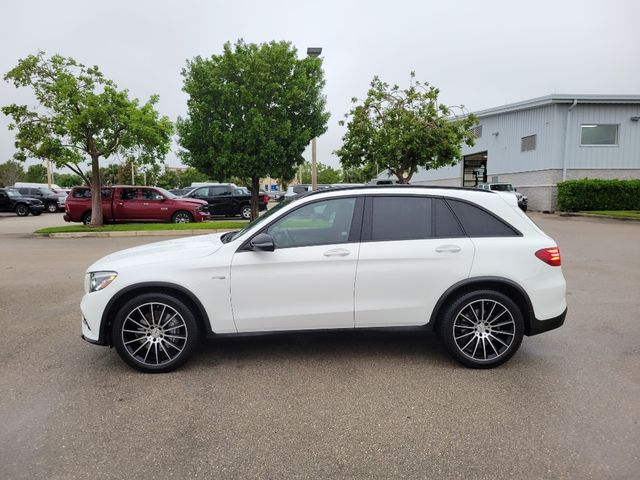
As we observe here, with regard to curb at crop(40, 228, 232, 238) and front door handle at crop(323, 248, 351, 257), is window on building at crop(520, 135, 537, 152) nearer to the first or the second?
curb at crop(40, 228, 232, 238)

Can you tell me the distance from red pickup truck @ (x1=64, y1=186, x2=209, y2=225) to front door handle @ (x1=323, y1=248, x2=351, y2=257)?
607 inches

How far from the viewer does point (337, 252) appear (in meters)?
4.31

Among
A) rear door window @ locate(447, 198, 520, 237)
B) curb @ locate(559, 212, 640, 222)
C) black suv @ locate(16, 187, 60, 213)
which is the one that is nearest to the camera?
rear door window @ locate(447, 198, 520, 237)

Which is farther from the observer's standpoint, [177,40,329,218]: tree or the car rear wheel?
the car rear wheel

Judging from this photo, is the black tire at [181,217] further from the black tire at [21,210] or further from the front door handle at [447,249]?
the black tire at [21,210]

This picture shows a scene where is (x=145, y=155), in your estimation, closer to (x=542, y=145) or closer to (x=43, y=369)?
(x=43, y=369)

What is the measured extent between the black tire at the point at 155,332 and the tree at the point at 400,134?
1618 centimetres

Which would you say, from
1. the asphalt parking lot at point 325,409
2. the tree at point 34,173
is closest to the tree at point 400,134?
the asphalt parking lot at point 325,409

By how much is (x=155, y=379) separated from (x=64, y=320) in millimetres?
2525

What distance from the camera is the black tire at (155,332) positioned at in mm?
4215

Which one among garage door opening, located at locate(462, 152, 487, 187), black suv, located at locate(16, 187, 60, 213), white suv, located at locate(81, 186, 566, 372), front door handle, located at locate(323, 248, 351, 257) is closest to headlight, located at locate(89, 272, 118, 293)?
white suv, located at locate(81, 186, 566, 372)

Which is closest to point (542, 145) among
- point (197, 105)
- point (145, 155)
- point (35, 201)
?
point (197, 105)

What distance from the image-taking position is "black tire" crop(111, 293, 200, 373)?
4.21 m

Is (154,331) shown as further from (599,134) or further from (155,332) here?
(599,134)
